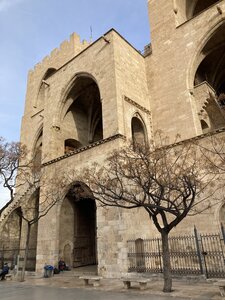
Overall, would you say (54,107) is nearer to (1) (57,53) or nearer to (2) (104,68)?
(2) (104,68)

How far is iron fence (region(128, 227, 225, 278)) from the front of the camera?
945cm

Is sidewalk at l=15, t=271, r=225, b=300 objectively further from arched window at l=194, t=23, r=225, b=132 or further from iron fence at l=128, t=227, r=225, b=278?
arched window at l=194, t=23, r=225, b=132

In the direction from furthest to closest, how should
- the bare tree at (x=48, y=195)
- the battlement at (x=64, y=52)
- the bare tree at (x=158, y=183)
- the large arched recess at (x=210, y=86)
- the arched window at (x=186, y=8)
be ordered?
the battlement at (x=64, y=52) < the arched window at (x=186, y=8) < the large arched recess at (x=210, y=86) < the bare tree at (x=48, y=195) < the bare tree at (x=158, y=183)

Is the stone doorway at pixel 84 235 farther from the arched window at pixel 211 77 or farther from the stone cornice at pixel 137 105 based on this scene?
the arched window at pixel 211 77

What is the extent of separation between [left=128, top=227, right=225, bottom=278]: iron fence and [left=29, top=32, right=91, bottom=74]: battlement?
1861 cm

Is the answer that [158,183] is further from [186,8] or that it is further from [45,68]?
[45,68]

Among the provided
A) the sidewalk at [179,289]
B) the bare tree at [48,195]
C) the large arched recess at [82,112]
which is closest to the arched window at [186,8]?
the large arched recess at [82,112]

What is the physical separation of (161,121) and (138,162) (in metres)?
Answer: 6.25

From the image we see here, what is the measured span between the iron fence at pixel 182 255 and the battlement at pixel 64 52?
18607 mm

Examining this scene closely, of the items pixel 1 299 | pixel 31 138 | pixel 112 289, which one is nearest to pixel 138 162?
pixel 112 289

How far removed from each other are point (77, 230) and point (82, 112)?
28.4ft

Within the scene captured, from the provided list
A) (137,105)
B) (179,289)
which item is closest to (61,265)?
(179,289)

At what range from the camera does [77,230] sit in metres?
14.5

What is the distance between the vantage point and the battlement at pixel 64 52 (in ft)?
77.4
